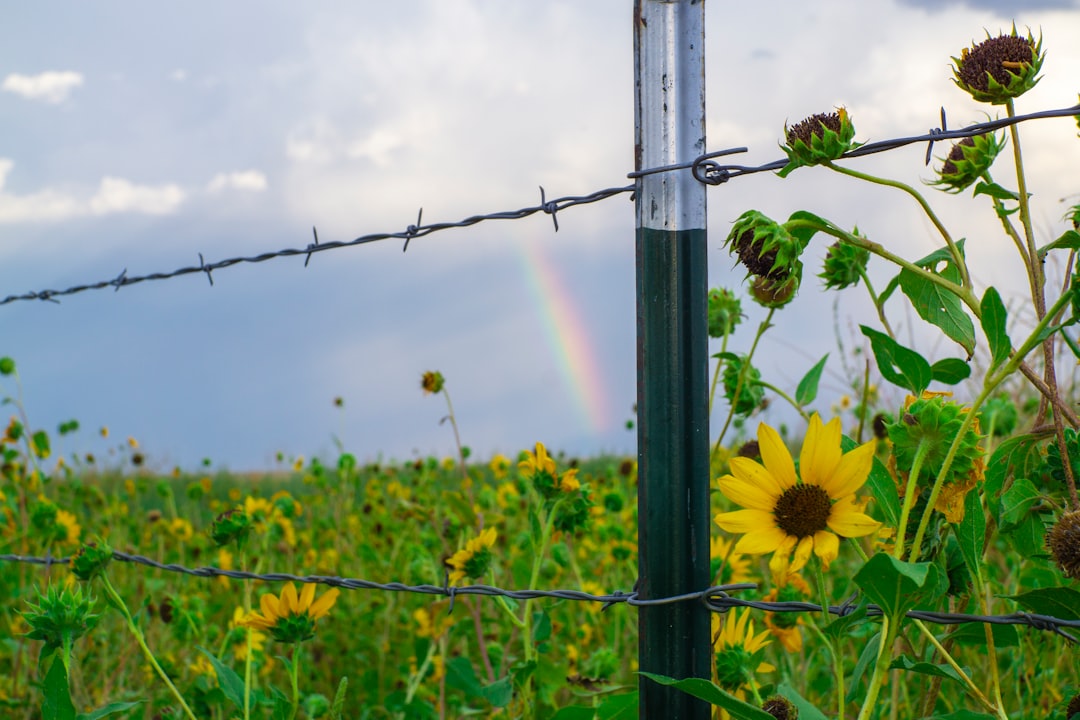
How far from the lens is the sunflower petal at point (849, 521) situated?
2.35 ft

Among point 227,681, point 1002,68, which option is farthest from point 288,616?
point 1002,68

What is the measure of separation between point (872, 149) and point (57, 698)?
91 cm

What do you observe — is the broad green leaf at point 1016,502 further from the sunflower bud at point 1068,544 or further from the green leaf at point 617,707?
the green leaf at point 617,707

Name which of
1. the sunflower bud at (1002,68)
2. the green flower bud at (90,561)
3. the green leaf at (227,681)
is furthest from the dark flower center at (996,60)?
the green flower bud at (90,561)

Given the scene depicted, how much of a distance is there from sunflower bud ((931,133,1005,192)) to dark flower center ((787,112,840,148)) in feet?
0.72

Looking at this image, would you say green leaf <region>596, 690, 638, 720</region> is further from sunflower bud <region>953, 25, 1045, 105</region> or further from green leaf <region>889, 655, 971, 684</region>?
sunflower bud <region>953, 25, 1045, 105</region>

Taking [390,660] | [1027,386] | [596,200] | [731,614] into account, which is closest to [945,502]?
[731,614]

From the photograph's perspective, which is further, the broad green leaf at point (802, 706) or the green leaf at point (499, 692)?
the green leaf at point (499, 692)

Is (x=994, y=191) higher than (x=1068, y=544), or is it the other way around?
(x=994, y=191)

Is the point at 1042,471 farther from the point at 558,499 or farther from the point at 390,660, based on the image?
the point at 390,660

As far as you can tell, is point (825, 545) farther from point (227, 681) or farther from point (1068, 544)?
point (227, 681)

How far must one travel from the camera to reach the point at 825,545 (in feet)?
2.37

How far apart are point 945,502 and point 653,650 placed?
11.1 inches

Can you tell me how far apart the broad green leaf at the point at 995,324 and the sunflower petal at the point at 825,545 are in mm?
175
